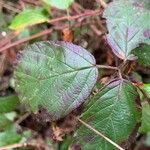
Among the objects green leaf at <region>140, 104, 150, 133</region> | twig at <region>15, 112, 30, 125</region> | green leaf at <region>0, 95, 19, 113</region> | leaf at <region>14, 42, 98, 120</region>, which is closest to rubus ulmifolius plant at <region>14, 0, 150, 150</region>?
leaf at <region>14, 42, 98, 120</region>

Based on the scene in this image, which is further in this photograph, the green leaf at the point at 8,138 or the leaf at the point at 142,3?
the green leaf at the point at 8,138

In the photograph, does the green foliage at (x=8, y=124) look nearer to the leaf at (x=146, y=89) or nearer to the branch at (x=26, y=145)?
the branch at (x=26, y=145)

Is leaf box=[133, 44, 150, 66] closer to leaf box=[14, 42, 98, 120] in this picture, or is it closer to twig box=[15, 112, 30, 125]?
leaf box=[14, 42, 98, 120]

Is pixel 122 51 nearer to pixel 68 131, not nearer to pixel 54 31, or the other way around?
pixel 68 131

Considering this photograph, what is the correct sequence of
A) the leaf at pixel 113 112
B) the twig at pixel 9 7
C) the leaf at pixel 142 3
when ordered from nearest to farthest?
1. the leaf at pixel 113 112
2. the leaf at pixel 142 3
3. the twig at pixel 9 7

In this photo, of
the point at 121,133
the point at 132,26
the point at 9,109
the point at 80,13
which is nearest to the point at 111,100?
the point at 121,133

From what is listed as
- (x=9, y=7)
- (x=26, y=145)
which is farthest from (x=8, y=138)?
(x=9, y=7)

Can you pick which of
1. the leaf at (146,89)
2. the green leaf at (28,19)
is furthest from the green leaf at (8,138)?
the leaf at (146,89)
